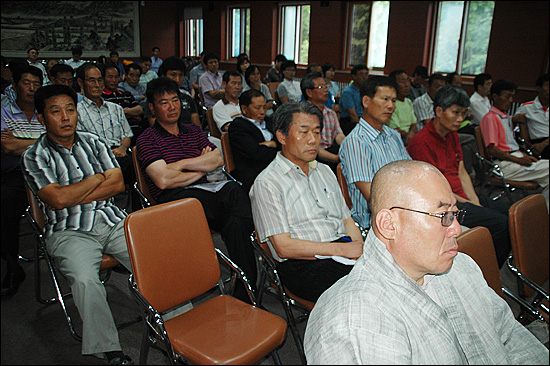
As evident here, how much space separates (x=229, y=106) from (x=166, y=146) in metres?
1.87

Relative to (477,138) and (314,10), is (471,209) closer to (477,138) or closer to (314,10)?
(477,138)

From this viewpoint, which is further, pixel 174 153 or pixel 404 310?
pixel 174 153

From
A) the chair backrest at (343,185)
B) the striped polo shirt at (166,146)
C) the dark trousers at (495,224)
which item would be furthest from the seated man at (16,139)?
the dark trousers at (495,224)

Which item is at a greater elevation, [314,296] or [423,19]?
[423,19]

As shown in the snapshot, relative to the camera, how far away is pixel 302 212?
2.22 metres

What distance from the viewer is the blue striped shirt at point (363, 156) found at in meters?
2.62

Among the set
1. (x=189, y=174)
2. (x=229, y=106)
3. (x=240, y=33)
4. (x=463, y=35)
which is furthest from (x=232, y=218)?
(x=240, y=33)

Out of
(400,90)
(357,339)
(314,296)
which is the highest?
(400,90)

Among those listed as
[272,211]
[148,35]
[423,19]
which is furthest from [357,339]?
[148,35]

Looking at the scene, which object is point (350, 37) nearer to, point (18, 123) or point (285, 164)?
point (18, 123)

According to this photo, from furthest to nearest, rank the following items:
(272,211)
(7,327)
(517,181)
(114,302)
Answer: (517,181) < (114,302) < (272,211) < (7,327)

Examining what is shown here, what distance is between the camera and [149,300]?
5.90 ft

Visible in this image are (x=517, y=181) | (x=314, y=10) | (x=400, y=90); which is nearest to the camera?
(x=517, y=181)

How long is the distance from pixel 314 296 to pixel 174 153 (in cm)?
149
